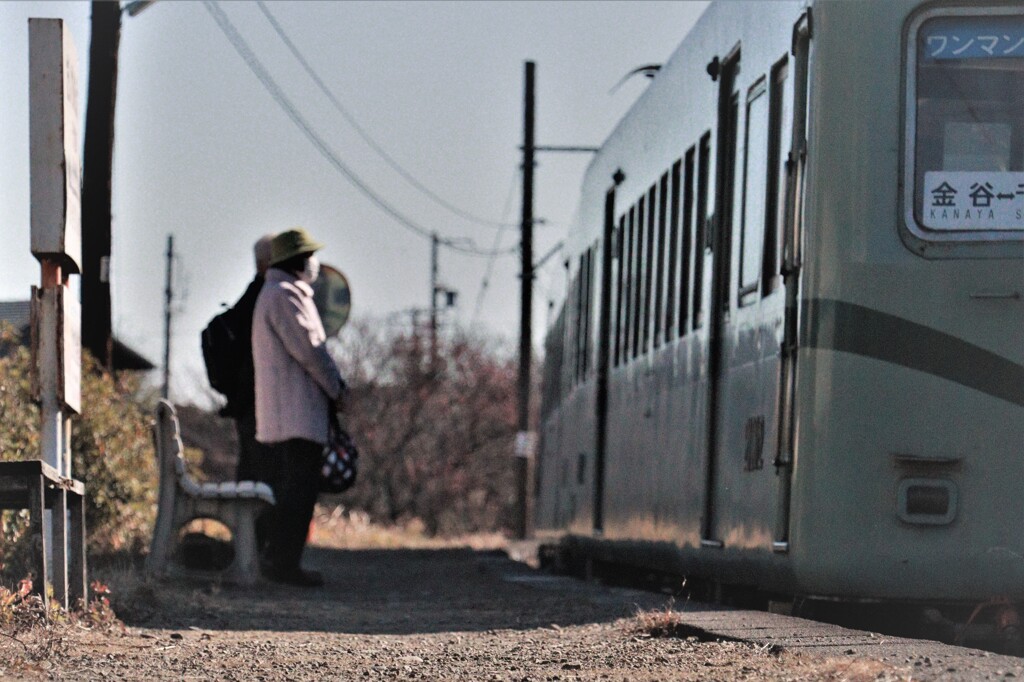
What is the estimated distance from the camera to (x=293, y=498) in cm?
1062

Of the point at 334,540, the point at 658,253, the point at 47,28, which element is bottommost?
the point at 334,540

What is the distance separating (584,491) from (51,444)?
6.22m

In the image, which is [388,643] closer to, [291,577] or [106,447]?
[291,577]

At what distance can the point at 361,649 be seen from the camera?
6.85 meters

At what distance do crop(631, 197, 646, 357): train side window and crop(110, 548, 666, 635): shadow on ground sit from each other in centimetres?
144

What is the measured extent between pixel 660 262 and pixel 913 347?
3.73 meters

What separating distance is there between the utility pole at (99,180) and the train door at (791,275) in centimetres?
764

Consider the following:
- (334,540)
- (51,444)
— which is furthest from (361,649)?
(334,540)

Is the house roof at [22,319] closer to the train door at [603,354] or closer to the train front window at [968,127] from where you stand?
the train door at [603,354]


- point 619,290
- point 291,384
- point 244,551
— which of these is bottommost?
point 244,551

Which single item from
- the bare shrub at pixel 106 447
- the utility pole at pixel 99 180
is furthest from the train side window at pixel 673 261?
the utility pole at pixel 99 180

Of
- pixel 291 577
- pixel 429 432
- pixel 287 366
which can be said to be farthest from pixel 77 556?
pixel 429 432

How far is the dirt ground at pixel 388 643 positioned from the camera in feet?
19.0

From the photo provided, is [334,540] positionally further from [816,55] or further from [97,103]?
[816,55]
